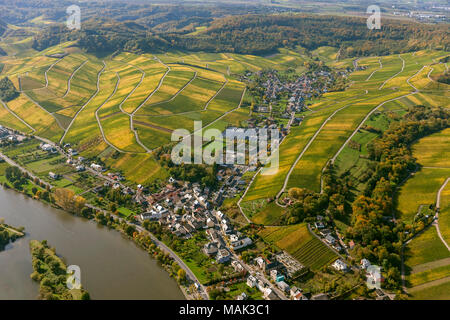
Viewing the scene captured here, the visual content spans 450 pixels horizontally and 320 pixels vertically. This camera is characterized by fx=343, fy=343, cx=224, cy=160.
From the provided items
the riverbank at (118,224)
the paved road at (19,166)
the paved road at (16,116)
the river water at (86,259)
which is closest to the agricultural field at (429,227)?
the riverbank at (118,224)

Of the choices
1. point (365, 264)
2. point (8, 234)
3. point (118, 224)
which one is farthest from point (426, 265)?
point (8, 234)

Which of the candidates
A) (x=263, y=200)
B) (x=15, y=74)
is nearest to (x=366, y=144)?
(x=263, y=200)

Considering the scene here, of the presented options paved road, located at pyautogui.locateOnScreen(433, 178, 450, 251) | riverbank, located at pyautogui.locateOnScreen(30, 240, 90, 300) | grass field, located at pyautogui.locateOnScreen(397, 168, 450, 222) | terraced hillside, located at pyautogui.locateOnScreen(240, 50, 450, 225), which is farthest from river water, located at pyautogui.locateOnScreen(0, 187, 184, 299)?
grass field, located at pyautogui.locateOnScreen(397, 168, 450, 222)

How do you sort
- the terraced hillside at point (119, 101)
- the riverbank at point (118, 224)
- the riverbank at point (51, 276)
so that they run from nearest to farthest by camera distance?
1. the riverbank at point (51, 276)
2. the riverbank at point (118, 224)
3. the terraced hillside at point (119, 101)

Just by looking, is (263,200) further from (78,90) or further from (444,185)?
(78,90)

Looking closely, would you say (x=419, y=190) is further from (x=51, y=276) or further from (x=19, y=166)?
(x=19, y=166)

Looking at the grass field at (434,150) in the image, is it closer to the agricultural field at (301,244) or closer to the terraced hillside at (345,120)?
the terraced hillside at (345,120)
